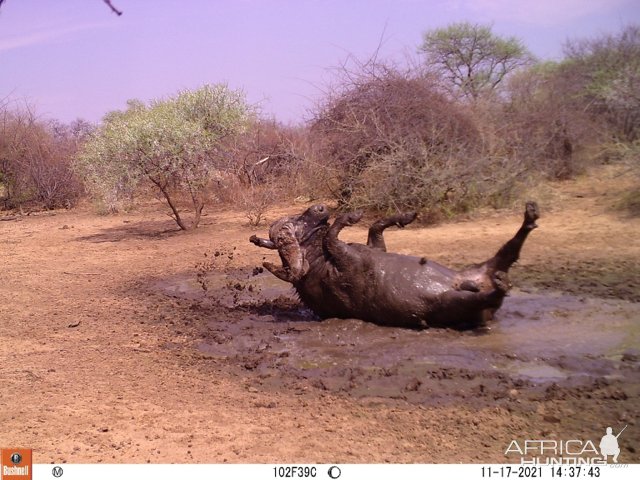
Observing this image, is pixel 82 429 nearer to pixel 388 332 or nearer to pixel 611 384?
pixel 388 332

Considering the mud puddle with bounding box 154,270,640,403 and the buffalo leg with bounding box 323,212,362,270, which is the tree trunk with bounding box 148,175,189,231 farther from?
the buffalo leg with bounding box 323,212,362,270

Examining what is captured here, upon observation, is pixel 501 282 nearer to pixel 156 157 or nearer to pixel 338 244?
pixel 338 244

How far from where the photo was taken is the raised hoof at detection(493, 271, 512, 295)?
214 inches

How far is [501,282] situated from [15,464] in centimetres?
394

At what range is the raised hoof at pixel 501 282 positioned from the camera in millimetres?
5445

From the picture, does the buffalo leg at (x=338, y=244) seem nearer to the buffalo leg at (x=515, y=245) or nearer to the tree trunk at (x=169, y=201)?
the buffalo leg at (x=515, y=245)

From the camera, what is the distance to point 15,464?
3.42 meters

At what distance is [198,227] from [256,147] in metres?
4.60

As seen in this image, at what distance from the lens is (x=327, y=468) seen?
10.9 ft

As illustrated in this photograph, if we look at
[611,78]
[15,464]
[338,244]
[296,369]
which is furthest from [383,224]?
[611,78]

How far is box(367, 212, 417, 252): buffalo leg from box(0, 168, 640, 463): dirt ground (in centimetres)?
99

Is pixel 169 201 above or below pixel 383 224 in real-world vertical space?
above

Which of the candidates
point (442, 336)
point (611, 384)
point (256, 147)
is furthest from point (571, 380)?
point (256, 147)

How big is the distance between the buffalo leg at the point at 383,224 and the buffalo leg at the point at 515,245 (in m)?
0.99
